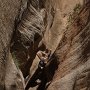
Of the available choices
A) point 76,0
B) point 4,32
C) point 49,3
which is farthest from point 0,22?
point 76,0

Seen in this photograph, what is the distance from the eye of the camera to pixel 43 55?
15.0 meters

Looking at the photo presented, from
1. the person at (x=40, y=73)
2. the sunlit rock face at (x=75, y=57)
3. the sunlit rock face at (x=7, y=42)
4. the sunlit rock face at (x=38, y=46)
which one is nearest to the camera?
the sunlit rock face at (x=7, y=42)

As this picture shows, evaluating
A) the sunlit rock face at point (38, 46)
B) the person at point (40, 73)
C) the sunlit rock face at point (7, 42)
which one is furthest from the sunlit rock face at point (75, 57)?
the sunlit rock face at point (7, 42)

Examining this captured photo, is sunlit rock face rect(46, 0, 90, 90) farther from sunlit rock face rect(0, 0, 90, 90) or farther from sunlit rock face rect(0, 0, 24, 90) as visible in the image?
sunlit rock face rect(0, 0, 24, 90)

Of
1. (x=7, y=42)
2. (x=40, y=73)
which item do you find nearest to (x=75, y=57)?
(x=7, y=42)

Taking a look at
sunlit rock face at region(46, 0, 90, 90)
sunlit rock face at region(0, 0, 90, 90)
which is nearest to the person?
sunlit rock face at region(0, 0, 90, 90)

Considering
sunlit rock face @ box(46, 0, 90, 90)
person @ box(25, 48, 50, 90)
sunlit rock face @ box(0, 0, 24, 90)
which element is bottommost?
person @ box(25, 48, 50, 90)

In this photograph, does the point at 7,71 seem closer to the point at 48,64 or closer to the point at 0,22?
the point at 0,22

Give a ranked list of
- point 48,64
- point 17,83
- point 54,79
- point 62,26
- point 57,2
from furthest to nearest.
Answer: point 57,2 → point 62,26 → point 48,64 → point 54,79 → point 17,83

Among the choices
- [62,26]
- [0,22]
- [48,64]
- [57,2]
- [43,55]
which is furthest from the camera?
[57,2]

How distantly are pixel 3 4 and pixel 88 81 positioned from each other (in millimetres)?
3207

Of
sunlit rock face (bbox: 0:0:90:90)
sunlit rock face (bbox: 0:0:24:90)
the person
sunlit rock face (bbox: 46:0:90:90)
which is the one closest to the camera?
sunlit rock face (bbox: 0:0:24:90)

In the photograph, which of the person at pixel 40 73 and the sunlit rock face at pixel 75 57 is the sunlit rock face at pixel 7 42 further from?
the person at pixel 40 73

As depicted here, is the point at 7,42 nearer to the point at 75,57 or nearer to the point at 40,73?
the point at 75,57
